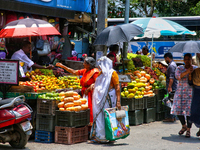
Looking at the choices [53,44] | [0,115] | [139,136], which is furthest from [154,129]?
[53,44]

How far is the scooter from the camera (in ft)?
20.4

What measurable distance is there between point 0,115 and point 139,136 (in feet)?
11.9

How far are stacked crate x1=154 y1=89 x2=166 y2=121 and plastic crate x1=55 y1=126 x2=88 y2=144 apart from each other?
409 cm

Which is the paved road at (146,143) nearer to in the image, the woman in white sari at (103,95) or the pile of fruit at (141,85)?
the woman in white sari at (103,95)

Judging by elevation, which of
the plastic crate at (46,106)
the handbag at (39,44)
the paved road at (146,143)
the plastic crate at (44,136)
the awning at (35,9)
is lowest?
the paved road at (146,143)

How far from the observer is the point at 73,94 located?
24.6 feet

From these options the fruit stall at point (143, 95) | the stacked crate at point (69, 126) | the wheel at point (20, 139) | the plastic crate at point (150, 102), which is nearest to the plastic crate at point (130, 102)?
the fruit stall at point (143, 95)

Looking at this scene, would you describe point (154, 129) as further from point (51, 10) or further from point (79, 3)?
point (79, 3)

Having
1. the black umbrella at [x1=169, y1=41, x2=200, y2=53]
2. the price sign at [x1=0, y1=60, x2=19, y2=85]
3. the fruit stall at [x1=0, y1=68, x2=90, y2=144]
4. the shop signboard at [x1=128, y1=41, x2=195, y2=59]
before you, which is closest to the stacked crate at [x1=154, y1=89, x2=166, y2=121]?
the black umbrella at [x1=169, y1=41, x2=200, y2=53]

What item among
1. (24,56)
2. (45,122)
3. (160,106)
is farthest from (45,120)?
(160,106)

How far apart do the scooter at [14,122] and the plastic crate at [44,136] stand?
0.79m

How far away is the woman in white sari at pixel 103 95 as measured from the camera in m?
7.16

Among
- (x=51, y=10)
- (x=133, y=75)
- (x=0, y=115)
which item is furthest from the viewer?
(x=51, y=10)

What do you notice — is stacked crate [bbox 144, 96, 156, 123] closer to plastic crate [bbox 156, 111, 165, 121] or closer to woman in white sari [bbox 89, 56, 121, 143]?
plastic crate [bbox 156, 111, 165, 121]
